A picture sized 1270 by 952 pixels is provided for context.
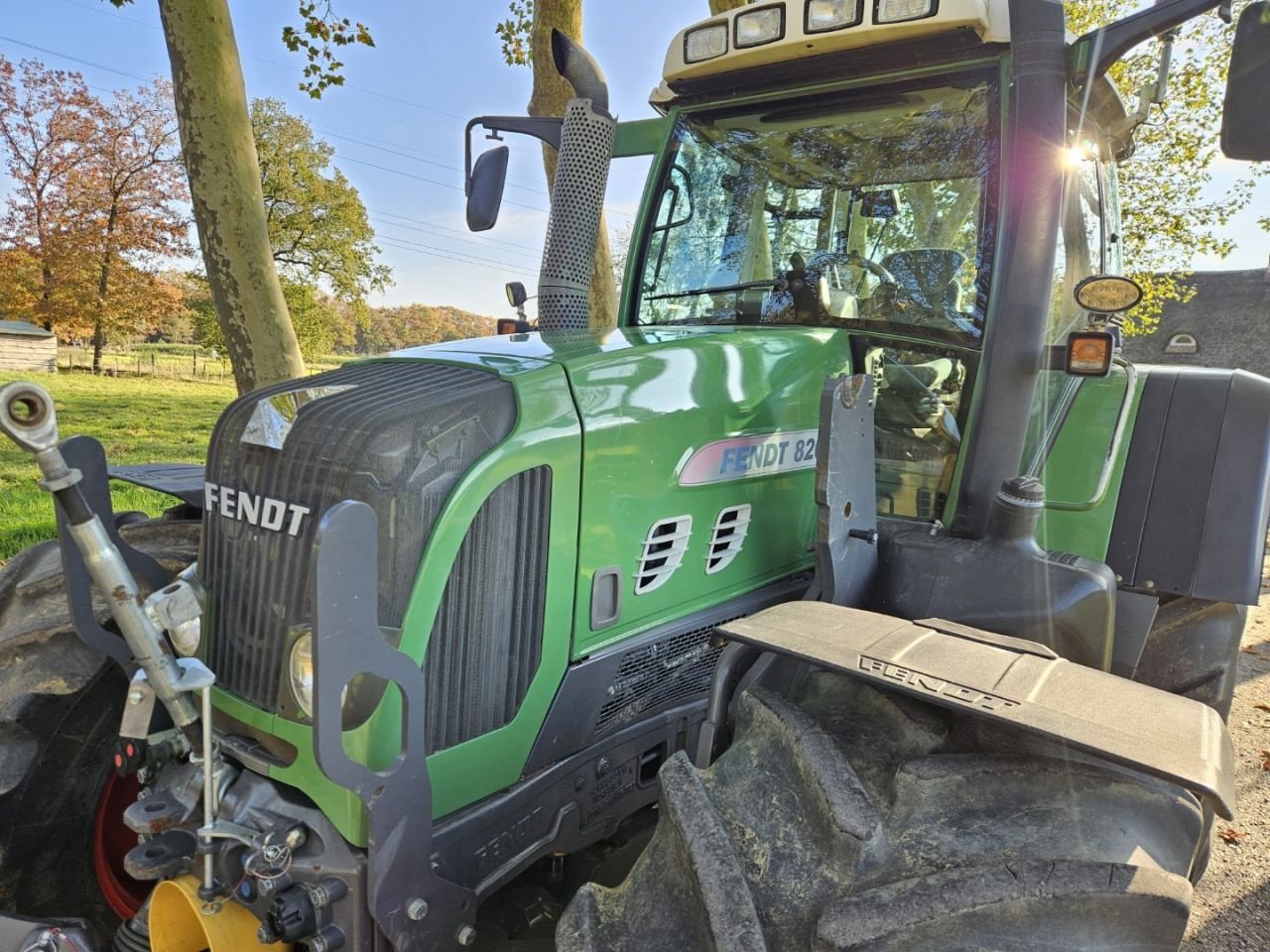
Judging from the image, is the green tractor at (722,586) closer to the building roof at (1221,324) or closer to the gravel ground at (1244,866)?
the gravel ground at (1244,866)

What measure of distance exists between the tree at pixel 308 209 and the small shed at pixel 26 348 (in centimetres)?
626

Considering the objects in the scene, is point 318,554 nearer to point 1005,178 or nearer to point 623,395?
point 623,395

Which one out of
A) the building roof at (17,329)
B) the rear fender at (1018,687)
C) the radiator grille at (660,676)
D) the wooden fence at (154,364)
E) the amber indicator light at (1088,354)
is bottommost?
the wooden fence at (154,364)

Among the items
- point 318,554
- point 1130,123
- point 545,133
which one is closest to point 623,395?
point 318,554

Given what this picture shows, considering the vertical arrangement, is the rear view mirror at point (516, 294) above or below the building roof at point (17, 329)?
above

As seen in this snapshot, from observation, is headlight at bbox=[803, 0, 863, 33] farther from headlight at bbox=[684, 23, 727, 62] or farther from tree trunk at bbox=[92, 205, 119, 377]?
tree trunk at bbox=[92, 205, 119, 377]

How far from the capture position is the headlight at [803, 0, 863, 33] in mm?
2277

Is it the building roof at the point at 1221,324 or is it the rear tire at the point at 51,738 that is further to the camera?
the building roof at the point at 1221,324

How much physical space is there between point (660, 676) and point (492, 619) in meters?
0.54

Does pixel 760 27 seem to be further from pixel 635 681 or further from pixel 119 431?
pixel 119 431

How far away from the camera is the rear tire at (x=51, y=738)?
206 centimetres

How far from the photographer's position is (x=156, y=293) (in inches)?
903

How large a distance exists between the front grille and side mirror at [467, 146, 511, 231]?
1290 mm

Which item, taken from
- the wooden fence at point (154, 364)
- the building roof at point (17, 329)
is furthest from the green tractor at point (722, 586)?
the wooden fence at point (154, 364)
